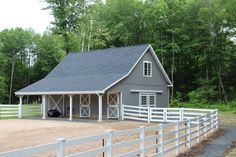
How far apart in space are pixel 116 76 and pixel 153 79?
4.22 metres

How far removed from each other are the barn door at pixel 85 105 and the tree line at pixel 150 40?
17.2 meters

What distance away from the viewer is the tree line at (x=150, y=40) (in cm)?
4225

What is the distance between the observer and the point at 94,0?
5372 cm

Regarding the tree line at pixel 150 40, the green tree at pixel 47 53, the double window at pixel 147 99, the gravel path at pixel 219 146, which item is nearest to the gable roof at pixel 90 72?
the double window at pixel 147 99

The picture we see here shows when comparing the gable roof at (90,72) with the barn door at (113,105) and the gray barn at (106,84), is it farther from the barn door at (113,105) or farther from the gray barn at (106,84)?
the barn door at (113,105)

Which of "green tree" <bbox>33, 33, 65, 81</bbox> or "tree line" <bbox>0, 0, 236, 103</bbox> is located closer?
"tree line" <bbox>0, 0, 236, 103</bbox>

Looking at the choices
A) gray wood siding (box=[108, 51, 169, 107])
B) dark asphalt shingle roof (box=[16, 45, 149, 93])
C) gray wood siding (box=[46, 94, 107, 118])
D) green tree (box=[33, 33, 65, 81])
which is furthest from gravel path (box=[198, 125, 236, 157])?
green tree (box=[33, 33, 65, 81])

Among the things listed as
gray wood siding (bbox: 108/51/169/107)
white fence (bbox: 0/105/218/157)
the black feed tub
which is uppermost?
gray wood siding (bbox: 108/51/169/107)

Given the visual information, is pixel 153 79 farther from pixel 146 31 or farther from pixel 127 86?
pixel 146 31

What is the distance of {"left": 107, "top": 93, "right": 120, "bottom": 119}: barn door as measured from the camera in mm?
25953

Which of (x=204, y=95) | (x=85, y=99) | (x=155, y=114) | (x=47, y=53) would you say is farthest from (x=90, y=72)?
(x=47, y=53)

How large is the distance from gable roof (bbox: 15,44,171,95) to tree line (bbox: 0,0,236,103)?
13.9 meters

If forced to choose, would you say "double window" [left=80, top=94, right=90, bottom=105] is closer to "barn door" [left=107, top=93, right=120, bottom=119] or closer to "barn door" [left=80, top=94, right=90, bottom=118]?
"barn door" [left=80, top=94, right=90, bottom=118]

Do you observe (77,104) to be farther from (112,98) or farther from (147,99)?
(147,99)
